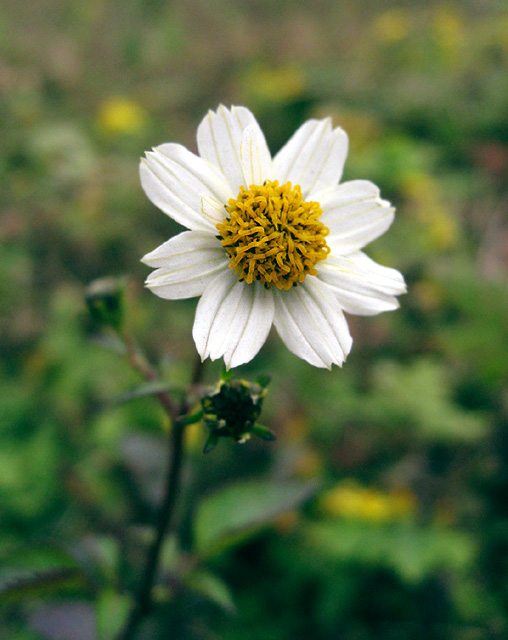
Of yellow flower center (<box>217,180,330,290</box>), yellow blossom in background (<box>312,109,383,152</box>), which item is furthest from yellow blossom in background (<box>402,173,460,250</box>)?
yellow flower center (<box>217,180,330,290</box>)

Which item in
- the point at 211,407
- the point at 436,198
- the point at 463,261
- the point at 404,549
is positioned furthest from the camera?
the point at 436,198

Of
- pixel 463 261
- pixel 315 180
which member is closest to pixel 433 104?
pixel 463 261

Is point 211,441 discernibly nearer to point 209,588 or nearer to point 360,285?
point 360,285

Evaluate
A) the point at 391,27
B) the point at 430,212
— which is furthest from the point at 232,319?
the point at 391,27

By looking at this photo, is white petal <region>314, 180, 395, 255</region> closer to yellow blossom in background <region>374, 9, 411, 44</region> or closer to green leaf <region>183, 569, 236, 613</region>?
green leaf <region>183, 569, 236, 613</region>

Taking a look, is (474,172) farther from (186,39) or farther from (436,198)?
(186,39)

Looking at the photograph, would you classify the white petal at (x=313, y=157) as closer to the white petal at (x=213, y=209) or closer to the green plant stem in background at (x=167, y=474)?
the white petal at (x=213, y=209)
